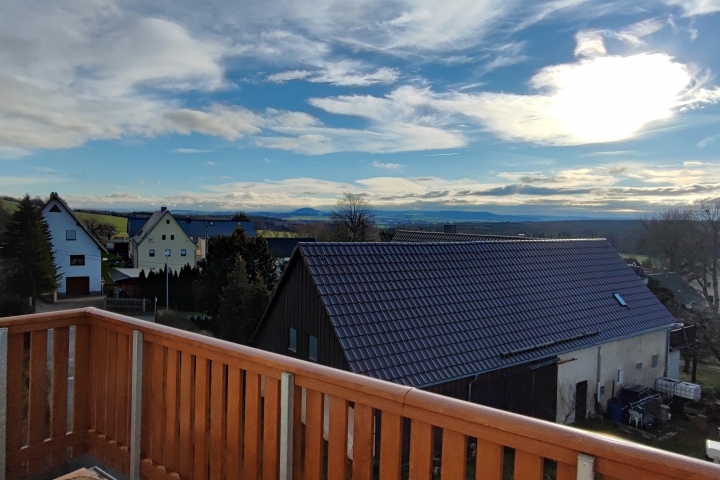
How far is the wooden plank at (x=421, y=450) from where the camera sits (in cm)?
143

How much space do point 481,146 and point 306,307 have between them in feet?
70.7

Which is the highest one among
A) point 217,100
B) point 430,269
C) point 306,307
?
point 217,100

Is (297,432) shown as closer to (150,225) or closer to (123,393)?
(123,393)

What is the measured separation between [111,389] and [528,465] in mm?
2393

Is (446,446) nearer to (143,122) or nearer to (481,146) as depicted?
(143,122)

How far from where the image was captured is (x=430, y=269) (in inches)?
472

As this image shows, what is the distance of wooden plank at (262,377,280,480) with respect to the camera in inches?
73.5

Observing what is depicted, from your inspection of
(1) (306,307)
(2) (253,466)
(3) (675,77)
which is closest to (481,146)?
(3) (675,77)

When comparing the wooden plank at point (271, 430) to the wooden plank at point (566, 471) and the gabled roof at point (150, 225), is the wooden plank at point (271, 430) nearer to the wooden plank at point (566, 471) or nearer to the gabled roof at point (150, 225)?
the wooden plank at point (566, 471)

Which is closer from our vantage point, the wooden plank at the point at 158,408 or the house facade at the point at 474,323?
the wooden plank at the point at 158,408

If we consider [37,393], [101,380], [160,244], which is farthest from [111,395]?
[160,244]

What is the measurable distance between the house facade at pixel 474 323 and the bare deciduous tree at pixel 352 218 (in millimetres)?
25437

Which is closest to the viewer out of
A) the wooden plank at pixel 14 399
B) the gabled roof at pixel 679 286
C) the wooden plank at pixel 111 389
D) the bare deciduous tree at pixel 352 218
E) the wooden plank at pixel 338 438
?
the wooden plank at pixel 338 438

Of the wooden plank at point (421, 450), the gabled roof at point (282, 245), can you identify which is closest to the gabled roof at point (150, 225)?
the gabled roof at point (282, 245)
